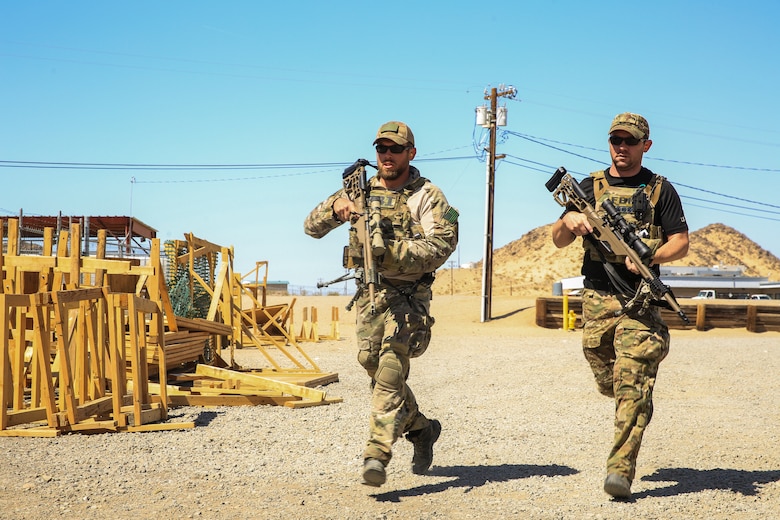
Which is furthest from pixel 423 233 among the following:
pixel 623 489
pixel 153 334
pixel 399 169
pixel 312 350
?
pixel 312 350

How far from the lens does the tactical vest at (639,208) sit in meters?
5.71

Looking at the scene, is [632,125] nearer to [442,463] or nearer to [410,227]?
[410,227]

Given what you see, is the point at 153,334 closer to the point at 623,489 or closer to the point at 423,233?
the point at 423,233

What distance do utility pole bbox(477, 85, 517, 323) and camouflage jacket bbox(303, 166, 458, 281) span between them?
80.1 ft

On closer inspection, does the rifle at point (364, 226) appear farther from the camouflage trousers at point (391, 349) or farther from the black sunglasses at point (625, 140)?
the black sunglasses at point (625, 140)

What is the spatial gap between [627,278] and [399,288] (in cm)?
152

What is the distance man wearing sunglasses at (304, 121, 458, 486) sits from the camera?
552cm

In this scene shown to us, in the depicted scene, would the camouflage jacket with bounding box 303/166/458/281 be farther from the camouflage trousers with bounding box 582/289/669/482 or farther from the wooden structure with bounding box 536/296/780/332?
the wooden structure with bounding box 536/296/780/332

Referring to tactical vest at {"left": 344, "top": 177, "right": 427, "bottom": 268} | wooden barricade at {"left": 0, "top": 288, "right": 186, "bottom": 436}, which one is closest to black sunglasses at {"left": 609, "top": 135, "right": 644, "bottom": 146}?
tactical vest at {"left": 344, "top": 177, "right": 427, "bottom": 268}

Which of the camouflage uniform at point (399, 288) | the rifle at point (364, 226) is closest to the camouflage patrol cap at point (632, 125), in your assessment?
the camouflage uniform at point (399, 288)

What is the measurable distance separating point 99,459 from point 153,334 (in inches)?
139

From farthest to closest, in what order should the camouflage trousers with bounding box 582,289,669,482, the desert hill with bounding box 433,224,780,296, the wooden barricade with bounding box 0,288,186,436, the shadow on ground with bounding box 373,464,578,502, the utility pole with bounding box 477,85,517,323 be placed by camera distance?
the desert hill with bounding box 433,224,780,296
the utility pole with bounding box 477,85,517,323
the wooden barricade with bounding box 0,288,186,436
the shadow on ground with bounding box 373,464,578,502
the camouflage trousers with bounding box 582,289,669,482

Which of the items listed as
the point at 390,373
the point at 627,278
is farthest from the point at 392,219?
the point at 627,278

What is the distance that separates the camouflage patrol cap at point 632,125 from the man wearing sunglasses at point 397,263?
48.3 inches
